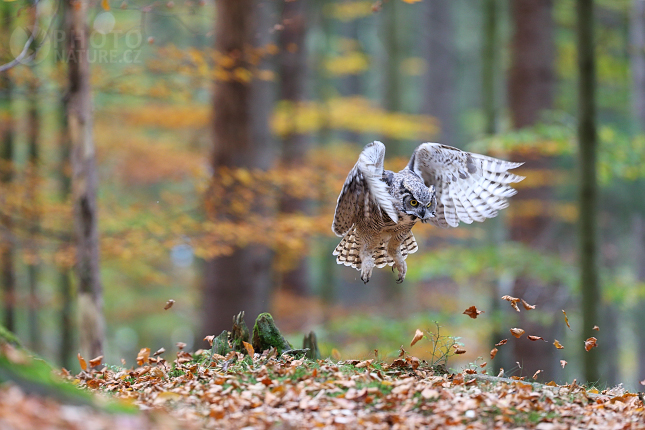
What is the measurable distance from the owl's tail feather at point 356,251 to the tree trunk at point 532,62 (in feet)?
20.6

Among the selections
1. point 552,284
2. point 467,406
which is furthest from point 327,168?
point 467,406

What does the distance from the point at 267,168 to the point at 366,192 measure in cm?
454

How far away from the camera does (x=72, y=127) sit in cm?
686

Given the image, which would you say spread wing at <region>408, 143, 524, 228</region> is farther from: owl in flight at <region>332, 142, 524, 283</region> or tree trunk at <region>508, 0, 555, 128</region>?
tree trunk at <region>508, 0, 555, 128</region>

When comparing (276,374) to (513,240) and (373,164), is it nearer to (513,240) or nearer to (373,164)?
(373,164)

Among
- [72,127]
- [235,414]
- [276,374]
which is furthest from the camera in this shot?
[72,127]

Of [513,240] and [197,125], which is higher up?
[197,125]

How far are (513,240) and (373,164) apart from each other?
7.48 m

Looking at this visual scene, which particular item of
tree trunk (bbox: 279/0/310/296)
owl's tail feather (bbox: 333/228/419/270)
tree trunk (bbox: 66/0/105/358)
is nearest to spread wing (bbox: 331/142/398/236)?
owl's tail feather (bbox: 333/228/419/270)

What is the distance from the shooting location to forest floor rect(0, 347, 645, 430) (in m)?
2.53

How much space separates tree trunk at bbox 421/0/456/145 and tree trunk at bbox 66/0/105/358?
50.1 ft

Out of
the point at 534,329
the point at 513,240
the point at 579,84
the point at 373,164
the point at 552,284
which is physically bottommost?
the point at 534,329

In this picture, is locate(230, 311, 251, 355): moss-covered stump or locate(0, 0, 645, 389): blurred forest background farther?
locate(0, 0, 645, 389): blurred forest background

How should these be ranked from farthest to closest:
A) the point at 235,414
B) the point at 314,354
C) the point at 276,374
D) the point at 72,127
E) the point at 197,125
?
1. the point at 197,125
2. the point at 72,127
3. the point at 314,354
4. the point at 276,374
5. the point at 235,414
